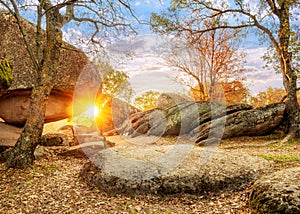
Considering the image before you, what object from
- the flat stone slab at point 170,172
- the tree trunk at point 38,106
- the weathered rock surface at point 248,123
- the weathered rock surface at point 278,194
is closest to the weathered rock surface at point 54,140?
the tree trunk at point 38,106

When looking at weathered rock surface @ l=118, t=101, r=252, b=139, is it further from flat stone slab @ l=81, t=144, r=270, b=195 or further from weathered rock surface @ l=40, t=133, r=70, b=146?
flat stone slab @ l=81, t=144, r=270, b=195

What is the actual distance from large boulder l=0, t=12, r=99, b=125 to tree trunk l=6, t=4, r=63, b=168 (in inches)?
68.3

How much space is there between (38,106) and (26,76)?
491 cm

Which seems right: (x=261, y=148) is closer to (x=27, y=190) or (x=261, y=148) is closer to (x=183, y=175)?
→ (x=183, y=175)

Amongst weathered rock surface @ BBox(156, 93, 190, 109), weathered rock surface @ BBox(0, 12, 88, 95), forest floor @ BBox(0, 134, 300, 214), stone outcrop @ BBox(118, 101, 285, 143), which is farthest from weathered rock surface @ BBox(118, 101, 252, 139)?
forest floor @ BBox(0, 134, 300, 214)

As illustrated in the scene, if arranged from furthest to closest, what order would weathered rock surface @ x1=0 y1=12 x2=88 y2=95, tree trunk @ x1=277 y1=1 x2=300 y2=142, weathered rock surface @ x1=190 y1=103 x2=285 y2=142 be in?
weathered rock surface @ x1=190 y1=103 x2=285 y2=142, tree trunk @ x1=277 y1=1 x2=300 y2=142, weathered rock surface @ x1=0 y1=12 x2=88 y2=95

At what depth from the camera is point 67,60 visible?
49.3 ft

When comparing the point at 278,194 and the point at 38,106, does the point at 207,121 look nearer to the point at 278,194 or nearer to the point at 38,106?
the point at 38,106

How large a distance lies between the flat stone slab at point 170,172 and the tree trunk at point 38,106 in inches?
92.5

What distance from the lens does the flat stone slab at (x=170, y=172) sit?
23.2 ft

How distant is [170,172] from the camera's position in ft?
24.2

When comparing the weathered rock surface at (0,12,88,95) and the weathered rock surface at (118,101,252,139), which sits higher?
the weathered rock surface at (0,12,88,95)

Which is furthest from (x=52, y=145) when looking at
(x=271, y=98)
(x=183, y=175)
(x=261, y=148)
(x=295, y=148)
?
(x=271, y=98)

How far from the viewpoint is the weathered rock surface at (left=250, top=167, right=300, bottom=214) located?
489 centimetres
